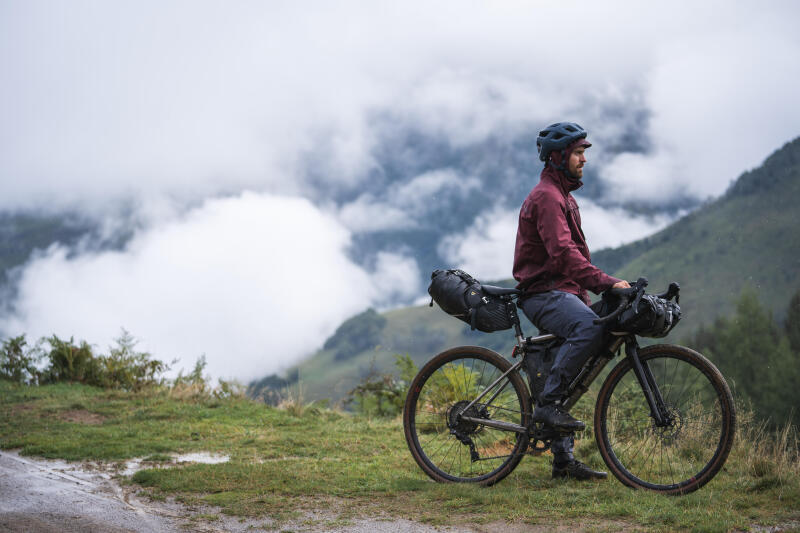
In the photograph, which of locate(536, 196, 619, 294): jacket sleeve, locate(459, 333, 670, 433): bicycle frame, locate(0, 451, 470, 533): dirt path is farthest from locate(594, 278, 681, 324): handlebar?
locate(0, 451, 470, 533): dirt path

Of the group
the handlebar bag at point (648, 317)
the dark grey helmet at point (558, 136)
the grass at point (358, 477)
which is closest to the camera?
the grass at point (358, 477)

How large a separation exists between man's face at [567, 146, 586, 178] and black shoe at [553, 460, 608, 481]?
216cm

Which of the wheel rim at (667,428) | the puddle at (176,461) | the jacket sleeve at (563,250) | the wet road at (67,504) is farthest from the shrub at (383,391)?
the jacket sleeve at (563,250)

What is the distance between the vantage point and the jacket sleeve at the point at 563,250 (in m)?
5.08

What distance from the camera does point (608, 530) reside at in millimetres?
4105

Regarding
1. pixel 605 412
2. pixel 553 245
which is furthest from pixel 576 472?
pixel 553 245

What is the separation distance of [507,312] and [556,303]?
0.43 m

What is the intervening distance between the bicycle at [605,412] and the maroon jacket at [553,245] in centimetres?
18

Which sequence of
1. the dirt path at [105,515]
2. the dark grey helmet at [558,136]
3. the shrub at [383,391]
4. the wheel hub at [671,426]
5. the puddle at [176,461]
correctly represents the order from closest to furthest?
the dirt path at [105,515]
the wheel hub at [671,426]
the dark grey helmet at [558,136]
the puddle at [176,461]
the shrub at [383,391]

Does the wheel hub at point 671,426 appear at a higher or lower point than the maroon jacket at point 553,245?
lower

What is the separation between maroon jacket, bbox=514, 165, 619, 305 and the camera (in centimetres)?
510

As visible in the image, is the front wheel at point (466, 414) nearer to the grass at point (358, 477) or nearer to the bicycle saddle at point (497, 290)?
the grass at point (358, 477)

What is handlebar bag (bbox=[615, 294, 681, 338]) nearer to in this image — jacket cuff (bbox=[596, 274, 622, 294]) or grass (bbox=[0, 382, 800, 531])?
jacket cuff (bbox=[596, 274, 622, 294])

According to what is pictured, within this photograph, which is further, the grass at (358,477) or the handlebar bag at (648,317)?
the handlebar bag at (648,317)
